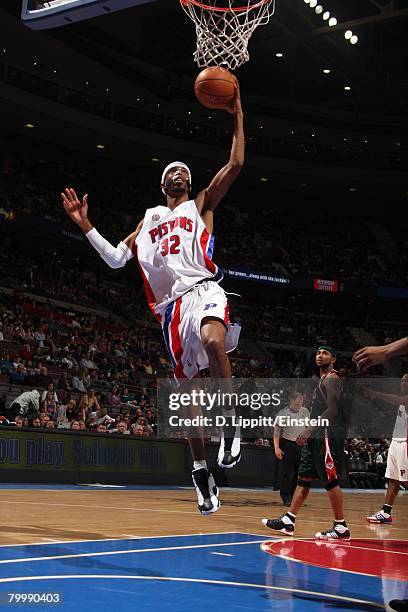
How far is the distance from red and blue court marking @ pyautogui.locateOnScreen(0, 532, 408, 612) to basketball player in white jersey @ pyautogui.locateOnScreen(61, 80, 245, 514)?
1.86ft

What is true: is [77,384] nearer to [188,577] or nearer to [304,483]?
[304,483]

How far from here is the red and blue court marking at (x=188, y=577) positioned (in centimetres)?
358

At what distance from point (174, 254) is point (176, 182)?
577mm

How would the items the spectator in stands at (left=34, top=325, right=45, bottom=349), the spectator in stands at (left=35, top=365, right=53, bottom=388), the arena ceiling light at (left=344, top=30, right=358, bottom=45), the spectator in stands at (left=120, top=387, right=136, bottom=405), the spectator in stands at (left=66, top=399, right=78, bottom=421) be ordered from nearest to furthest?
the spectator in stands at (left=66, top=399, right=78, bottom=421) < the spectator in stands at (left=35, top=365, right=53, bottom=388) < the spectator in stands at (left=120, top=387, right=136, bottom=405) < the spectator in stands at (left=34, top=325, right=45, bottom=349) < the arena ceiling light at (left=344, top=30, right=358, bottom=45)

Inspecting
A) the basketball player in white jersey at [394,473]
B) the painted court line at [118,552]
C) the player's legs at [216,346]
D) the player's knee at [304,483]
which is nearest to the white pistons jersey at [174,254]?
the player's legs at [216,346]

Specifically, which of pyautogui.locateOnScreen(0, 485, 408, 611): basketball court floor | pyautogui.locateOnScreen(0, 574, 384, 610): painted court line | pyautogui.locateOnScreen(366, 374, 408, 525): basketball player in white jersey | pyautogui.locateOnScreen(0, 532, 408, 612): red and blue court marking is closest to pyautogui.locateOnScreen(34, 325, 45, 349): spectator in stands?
pyautogui.locateOnScreen(0, 485, 408, 611): basketball court floor

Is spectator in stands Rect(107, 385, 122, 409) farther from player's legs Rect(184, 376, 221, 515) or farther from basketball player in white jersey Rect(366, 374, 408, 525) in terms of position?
player's legs Rect(184, 376, 221, 515)

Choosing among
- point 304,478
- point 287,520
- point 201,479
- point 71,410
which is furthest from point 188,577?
point 71,410

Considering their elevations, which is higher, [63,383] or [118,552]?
[63,383]

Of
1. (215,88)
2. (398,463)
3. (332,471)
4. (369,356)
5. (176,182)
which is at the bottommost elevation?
(398,463)

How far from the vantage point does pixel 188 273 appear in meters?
5.27

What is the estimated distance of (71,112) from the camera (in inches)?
992

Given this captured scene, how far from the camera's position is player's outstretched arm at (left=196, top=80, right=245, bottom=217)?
17.4 feet

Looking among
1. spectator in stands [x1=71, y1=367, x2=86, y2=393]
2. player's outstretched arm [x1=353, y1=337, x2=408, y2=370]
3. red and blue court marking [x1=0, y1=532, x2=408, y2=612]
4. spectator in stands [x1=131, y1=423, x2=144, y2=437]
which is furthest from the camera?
spectator in stands [x1=71, y1=367, x2=86, y2=393]
